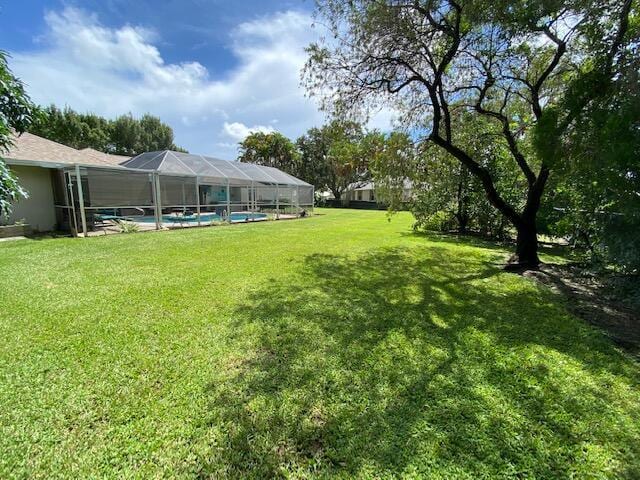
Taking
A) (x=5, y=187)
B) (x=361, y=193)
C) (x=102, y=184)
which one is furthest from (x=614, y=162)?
(x=361, y=193)

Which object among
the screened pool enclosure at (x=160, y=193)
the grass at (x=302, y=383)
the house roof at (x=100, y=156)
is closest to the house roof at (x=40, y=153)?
the screened pool enclosure at (x=160, y=193)

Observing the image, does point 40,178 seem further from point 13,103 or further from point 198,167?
point 13,103

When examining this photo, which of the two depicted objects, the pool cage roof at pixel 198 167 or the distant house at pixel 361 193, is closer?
the pool cage roof at pixel 198 167

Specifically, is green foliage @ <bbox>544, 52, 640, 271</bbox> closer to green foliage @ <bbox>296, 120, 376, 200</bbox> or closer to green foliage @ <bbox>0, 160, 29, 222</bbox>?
green foliage @ <bbox>0, 160, 29, 222</bbox>

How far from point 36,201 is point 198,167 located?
6619 millimetres

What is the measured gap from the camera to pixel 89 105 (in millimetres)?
29438

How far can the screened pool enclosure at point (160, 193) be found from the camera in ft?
36.4

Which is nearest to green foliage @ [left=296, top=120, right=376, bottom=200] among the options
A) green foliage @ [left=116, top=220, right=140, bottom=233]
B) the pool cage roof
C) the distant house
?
the distant house

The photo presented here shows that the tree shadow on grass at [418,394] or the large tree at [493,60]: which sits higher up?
the large tree at [493,60]

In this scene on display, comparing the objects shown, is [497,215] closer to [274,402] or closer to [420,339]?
[420,339]

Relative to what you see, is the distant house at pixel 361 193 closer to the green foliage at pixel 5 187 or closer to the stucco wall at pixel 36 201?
the stucco wall at pixel 36 201

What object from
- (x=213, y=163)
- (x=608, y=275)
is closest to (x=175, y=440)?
(x=608, y=275)

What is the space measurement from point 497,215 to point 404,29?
8.53 m

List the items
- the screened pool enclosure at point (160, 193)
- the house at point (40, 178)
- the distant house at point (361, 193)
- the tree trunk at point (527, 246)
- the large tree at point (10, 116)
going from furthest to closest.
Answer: the distant house at point (361, 193) < the screened pool enclosure at point (160, 193) < the house at point (40, 178) < the tree trunk at point (527, 246) < the large tree at point (10, 116)
